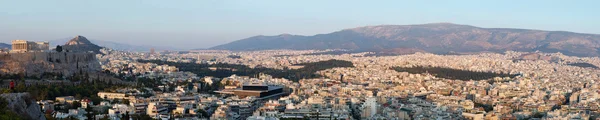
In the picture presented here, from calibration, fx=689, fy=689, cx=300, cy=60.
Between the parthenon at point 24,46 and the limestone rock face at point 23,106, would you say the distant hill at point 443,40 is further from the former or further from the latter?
the limestone rock face at point 23,106

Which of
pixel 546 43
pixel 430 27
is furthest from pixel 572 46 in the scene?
pixel 430 27

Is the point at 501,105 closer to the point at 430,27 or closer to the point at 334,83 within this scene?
the point at 334,83

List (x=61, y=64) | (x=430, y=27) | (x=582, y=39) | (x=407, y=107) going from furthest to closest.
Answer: (x=430, y=27), (x=582, y=39), (x=61, y=64), (x=407, y=107)

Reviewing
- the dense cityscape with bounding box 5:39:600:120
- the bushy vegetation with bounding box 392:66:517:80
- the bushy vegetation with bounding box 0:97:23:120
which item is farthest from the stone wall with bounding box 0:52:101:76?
the bushy vegetation with bounding box 392:66:517:80

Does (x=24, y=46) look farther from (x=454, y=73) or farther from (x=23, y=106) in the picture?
(x=454, y=73)

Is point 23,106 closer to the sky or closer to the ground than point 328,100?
closer to the sky

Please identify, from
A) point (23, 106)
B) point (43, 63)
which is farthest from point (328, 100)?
point (43, 63)

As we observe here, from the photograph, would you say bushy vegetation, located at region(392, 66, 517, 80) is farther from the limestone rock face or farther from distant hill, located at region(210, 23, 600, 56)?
distant hill, located at region(210, 23, 600, 56)
